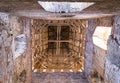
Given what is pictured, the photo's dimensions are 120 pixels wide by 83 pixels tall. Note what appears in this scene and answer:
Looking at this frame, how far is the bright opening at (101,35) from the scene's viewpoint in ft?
15.7

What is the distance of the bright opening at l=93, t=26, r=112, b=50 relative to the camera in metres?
4.79

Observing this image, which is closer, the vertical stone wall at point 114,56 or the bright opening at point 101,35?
the vertical stone wall at point 114,56

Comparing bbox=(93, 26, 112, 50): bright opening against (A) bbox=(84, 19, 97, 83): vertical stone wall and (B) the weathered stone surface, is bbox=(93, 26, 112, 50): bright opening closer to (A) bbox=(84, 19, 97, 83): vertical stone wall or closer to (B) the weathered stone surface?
(A) bbox=(84, 19, 97, 83): vertical stone wall

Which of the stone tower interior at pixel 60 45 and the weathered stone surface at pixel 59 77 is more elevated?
the stone tower interior at pixel 60 45

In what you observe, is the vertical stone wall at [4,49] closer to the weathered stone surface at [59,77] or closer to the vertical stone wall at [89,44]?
the vertical stone wall at [89,44]

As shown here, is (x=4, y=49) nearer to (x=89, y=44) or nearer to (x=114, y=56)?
(x=114, y=56)

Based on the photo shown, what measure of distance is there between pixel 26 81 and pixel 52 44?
3052 mm

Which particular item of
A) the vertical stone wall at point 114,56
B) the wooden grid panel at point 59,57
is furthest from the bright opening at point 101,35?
the wooden grid panel at point 59,57

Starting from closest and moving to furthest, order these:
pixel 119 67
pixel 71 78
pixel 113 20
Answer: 1. pixel 119 67
2. pixel 113 20
3. pixel 71 78

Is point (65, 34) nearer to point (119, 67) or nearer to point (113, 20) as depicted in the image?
point (113, 20)

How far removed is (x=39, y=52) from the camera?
7766 millimetres

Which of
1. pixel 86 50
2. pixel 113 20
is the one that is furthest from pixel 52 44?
pixel 113 20

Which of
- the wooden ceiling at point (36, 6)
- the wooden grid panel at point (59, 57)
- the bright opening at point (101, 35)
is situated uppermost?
the wooden ceiling at point (36, 6)

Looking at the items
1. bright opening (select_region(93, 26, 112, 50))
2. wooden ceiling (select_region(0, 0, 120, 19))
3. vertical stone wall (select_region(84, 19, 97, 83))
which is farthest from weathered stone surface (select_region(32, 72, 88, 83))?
wooden ceiling (select_region(0, 0, 120, 19))
